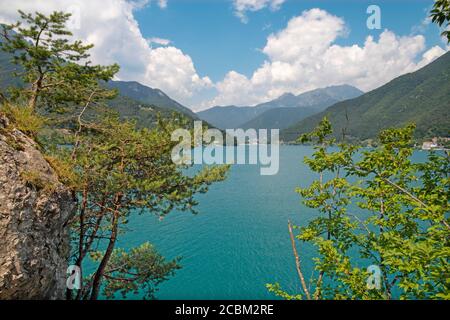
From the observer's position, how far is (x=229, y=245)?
2978cm

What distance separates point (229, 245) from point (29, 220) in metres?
25.1

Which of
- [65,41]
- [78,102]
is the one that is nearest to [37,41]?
[65,41]

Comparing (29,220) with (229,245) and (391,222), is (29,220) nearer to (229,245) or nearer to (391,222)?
(391,222)

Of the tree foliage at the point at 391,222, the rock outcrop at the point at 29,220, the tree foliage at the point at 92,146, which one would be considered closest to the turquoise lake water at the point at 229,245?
the tree foliage at the point at 92,146

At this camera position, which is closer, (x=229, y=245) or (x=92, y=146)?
(x=92, y=146)

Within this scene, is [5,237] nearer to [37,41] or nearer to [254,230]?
[37,41]

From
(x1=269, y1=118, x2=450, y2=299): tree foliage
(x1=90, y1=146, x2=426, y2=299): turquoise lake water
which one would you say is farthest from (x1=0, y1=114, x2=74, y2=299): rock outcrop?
(x1=90, y1=146, x2=426, y2=299): turquoise lake water

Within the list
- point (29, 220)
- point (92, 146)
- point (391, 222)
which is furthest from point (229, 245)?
point (29, 220)

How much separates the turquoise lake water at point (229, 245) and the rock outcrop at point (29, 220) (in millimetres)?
14396

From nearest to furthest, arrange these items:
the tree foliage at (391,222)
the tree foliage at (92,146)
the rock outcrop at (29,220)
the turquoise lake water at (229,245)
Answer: the tree foliage at (391,222) < the rock outcrop at (29,220) < the tree foliage at (92,146) < the turquoise lake water at (229,245)

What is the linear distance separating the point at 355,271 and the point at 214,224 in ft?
105

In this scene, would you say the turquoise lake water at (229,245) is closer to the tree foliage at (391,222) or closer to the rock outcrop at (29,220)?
the rock outcrop at (29,220)

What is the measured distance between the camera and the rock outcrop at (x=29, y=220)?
20.4 ft
